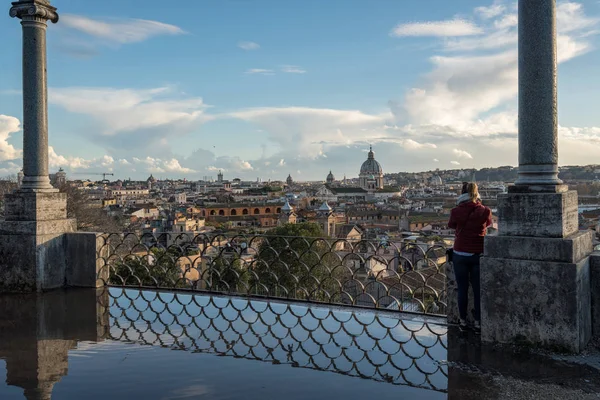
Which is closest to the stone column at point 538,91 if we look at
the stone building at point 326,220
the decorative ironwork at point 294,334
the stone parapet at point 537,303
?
the stone parapet at point 537,303

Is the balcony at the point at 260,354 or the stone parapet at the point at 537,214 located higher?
the stone parapet at the point at 537,214

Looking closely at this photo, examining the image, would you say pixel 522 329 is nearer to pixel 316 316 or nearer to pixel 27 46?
pixel 316 316

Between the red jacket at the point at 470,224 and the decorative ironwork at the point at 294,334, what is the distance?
807 mm

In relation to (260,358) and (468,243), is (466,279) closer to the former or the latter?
(468,243)

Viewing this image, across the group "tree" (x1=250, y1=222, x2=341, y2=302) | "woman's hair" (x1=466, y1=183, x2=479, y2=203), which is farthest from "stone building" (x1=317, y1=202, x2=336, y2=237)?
"woman's hair" (x1=466, y1=183, x2=479, y2=203)

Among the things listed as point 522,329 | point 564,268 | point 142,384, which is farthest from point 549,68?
point 142,384

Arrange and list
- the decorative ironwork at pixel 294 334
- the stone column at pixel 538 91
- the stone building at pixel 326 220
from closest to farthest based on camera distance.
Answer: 1. the decorative ironwork at pixel 294 334
2. the stone column at pixel 538 91
3. the stone building at pixel 326 220

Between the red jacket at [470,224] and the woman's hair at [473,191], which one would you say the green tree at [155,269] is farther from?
the woman's hair at [473,191]

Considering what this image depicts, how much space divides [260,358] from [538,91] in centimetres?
313

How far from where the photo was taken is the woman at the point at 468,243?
5.01 meters

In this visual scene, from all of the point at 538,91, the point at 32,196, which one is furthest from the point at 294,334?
the point at 32,196

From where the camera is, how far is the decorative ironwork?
4.27m

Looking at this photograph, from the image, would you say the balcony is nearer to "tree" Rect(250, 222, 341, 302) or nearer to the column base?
"tree" Rect(250, 222, 341, 302)

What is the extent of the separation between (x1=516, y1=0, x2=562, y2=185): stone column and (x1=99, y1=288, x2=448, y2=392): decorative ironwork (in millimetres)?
1662
